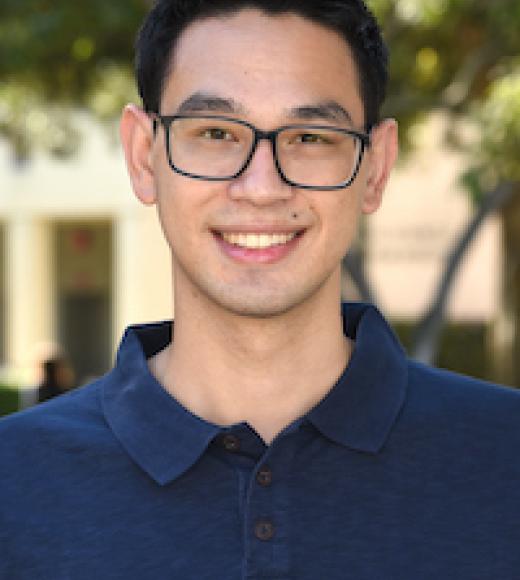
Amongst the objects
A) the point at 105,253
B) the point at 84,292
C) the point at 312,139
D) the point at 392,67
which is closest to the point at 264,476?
the point at 312,139

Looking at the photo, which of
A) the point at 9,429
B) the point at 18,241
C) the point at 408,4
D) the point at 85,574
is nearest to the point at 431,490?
the point at 85,574

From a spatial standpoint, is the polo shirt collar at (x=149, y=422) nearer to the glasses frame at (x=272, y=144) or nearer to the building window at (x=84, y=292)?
the glasses frame at (x=272, y=144)

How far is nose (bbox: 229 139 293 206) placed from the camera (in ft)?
8.02

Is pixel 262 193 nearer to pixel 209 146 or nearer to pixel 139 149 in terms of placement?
pixel 209 146

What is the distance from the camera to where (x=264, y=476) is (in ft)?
7.75

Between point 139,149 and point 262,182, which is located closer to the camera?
point 262,182

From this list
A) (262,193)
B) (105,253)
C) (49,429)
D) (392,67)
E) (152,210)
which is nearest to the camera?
(262,193)

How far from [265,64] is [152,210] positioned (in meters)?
26.7

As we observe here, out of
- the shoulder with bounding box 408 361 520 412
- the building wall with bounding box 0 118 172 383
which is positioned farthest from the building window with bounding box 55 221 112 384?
the shoulder with bounding box 408 361 520 412

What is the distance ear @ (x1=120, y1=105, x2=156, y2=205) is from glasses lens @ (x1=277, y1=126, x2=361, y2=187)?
36 centimetres

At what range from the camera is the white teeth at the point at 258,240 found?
249 centimetres

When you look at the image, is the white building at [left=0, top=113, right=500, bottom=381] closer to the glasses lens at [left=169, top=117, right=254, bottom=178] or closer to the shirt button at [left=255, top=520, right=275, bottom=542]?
the glasses lens at [left=169, top=117, right=254, bottom=178]

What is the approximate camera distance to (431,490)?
2.46 metres

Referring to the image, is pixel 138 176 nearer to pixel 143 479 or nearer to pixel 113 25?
pixel 143 479
